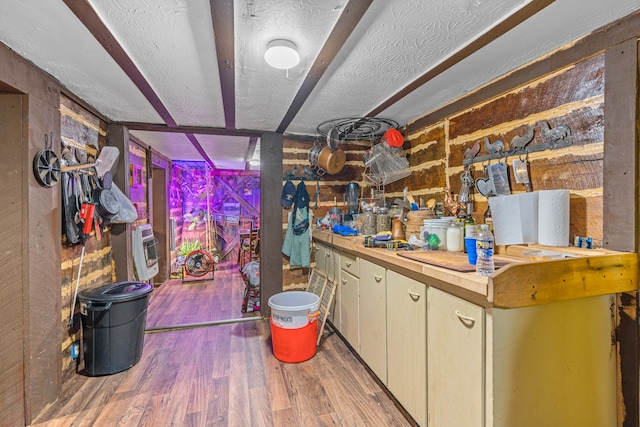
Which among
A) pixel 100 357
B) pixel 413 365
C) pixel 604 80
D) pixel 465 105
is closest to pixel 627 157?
pixel 604 80

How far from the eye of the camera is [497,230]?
5.59 feet

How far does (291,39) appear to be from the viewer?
1442 millimetres

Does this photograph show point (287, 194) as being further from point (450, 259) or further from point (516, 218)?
A: point (516, 218)

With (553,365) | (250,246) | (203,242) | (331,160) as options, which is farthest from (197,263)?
(553,365)

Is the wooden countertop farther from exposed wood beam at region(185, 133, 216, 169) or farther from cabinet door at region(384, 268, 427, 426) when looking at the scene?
exposed wood beam at region(185, 133, 216, 169)

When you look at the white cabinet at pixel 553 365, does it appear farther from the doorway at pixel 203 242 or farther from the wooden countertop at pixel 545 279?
the doorway at pixel 203 242

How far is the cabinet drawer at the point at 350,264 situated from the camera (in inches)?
89.9

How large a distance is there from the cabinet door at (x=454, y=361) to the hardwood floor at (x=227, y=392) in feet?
1.47

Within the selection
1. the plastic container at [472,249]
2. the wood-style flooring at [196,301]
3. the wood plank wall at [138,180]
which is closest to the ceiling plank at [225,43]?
the plastic container at [472,249]

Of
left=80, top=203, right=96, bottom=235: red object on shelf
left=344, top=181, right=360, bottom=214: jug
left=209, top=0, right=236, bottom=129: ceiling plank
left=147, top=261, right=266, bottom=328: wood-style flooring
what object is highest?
left=209, top=0, right=236, bottom=129: ceiling plank

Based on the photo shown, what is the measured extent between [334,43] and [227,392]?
7.37 ft

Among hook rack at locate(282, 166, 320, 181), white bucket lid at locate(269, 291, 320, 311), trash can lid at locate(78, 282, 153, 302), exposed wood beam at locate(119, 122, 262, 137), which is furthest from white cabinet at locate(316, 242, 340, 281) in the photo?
trash can lid at locate(78, 282, 153, 302)

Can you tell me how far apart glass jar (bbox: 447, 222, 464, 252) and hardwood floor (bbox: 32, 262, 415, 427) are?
3.46 feet

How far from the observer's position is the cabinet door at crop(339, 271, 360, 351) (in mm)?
2320
